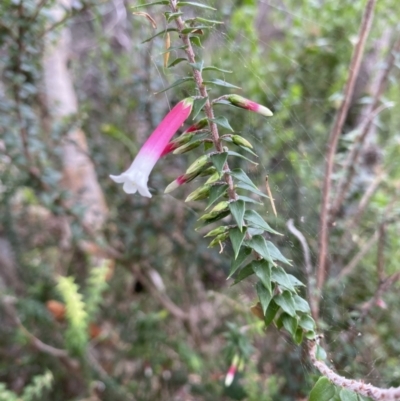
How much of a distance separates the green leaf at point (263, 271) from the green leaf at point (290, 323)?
0.06 meters

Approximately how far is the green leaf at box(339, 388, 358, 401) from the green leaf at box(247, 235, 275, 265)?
0.44 ft

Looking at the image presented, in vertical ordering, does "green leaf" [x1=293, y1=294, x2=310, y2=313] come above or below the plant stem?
below

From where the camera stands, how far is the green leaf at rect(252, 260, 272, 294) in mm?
408

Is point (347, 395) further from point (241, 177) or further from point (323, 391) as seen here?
point (241, 177)

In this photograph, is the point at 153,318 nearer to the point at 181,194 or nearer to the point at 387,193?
the point at 181,194

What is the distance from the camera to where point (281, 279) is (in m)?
0.43

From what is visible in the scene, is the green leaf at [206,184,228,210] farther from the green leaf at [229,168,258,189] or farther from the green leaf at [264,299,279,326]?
the green leaf at [264,299,279,326]

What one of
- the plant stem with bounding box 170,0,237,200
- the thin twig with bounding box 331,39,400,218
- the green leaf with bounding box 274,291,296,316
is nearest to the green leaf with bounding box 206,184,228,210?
the plant stem with bounding box 170,0,237,200

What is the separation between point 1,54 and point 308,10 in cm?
85

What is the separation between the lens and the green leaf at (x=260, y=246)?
0.41m

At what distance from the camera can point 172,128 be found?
1.48 feet

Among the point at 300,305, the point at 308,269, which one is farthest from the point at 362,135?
the point at 300,305

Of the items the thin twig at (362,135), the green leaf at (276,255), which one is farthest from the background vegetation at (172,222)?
the green leaf at (276,255)

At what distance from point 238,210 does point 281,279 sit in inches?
3.5
